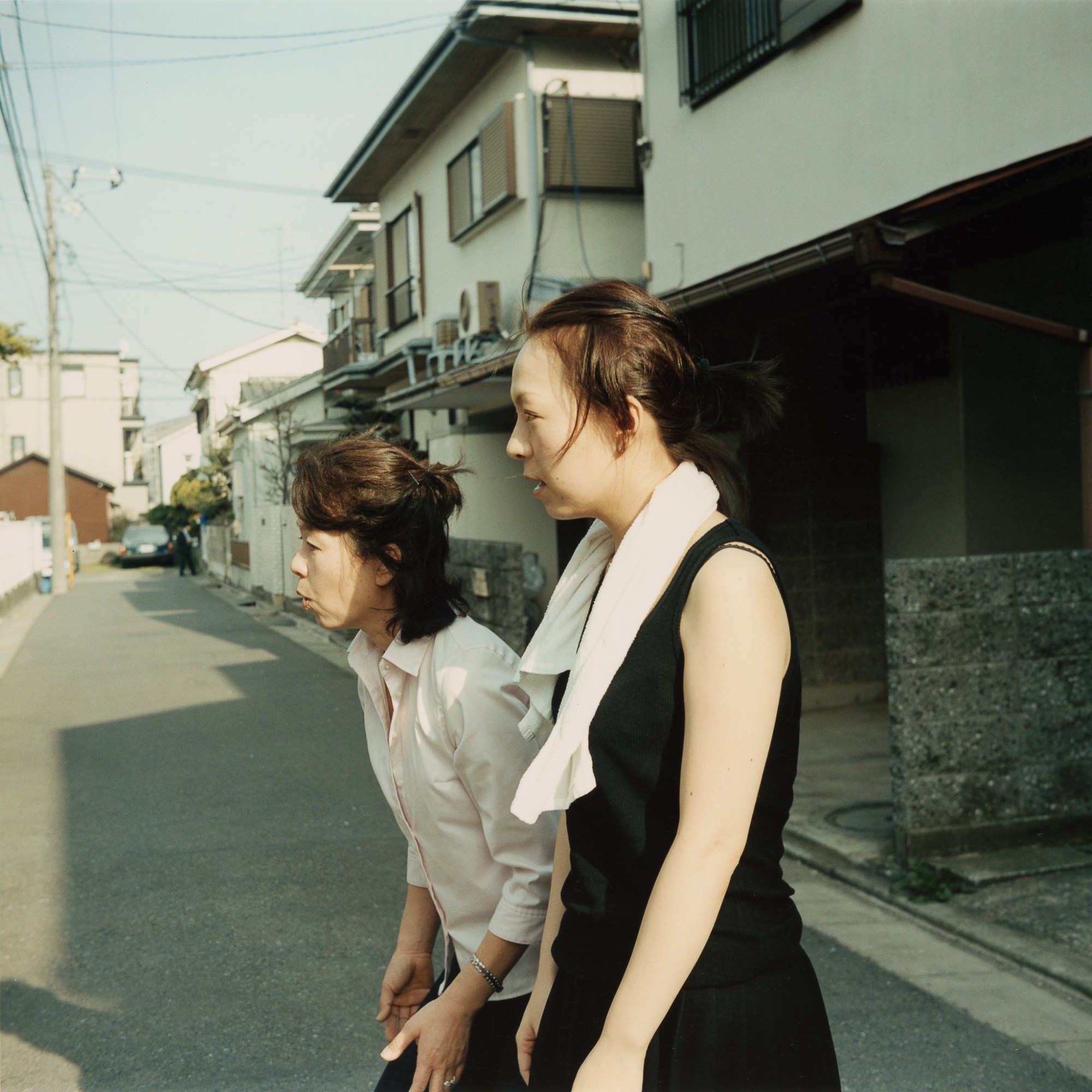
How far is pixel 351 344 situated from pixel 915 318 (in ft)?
51.3

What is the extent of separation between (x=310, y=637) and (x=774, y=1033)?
1506cm

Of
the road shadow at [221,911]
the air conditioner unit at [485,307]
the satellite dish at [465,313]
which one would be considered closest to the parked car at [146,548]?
the satellite dish at [465,313]

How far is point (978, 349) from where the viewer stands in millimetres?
7355

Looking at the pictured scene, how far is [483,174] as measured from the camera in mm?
13477

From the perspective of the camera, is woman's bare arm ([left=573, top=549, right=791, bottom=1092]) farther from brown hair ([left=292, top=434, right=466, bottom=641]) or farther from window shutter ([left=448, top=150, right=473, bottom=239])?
window shutter ([left=448, top=150, right=473, bottom=239])

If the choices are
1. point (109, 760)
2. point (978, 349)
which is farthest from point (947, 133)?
point (109, 760)

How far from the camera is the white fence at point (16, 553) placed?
21.4 meters

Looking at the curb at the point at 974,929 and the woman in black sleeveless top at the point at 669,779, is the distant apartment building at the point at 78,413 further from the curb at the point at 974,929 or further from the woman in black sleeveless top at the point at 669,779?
the woman in black sleeveless top at the point at 669,779

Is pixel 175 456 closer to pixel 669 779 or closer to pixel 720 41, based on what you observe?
pixel 720 41

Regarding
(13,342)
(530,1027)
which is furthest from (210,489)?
(530,1027)

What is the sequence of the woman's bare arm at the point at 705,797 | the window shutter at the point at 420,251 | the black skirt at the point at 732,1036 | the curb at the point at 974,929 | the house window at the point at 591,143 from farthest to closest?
the window shutter at the point at 420,251
the house window at the point at 591,143
the curb at the point at 974,929
the black skirt at the point at 732,1036
the woman's bare arm at the point at 705,797

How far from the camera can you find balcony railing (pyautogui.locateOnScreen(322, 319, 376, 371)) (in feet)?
68.5

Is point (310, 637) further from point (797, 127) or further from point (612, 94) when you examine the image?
point (797, 127)

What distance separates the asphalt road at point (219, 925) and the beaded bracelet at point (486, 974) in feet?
6.13
